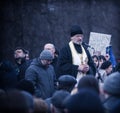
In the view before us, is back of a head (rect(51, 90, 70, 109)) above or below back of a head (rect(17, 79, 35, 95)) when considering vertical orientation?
below

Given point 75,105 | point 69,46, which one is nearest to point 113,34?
point 69,46

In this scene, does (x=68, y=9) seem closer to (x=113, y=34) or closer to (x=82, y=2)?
(x=82, y=2)

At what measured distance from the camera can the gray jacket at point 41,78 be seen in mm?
10438

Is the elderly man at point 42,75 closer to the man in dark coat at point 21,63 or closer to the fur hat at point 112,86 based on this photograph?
the man in dark coat at point 21,63

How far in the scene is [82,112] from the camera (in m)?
5.55

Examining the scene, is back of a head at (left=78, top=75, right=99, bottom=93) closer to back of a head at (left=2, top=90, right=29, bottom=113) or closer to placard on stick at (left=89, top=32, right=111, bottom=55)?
back of a head at (left=2, top=90, right=29, bottom=113)

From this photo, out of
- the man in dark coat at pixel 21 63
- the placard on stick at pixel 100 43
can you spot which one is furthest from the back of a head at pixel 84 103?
the placard on stick at pixel 100 43

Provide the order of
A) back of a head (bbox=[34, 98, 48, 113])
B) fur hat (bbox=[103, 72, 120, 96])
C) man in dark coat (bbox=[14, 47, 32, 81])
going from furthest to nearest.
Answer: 1. man in dark coat (bbox=[14, 47, 32, 81])
2. fur hat (bbox=[103, 72, 120, 96])
3. back of a head (bbox=[34, 98, 48, 113])

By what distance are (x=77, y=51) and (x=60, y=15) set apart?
7.64 m

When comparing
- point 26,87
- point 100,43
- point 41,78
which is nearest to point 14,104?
point 26,87

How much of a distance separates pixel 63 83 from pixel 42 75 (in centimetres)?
151

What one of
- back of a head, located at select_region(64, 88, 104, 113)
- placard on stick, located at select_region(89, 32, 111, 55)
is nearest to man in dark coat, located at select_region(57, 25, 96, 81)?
placard on stick, located at select_region(89, 32, 111, 55)

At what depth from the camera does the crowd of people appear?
5.66 meters

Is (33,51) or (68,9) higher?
(68,9)
